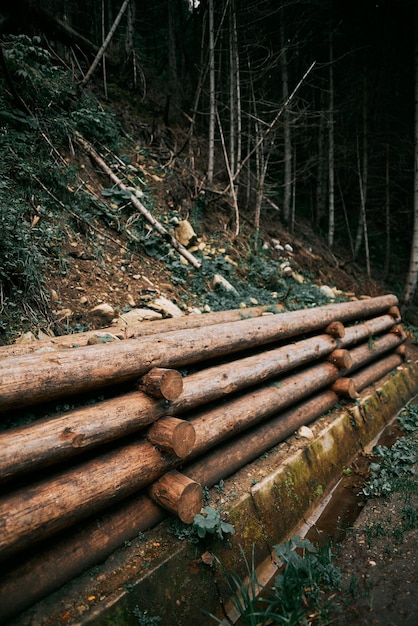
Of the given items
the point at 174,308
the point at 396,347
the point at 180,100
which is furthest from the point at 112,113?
the point at 396,347

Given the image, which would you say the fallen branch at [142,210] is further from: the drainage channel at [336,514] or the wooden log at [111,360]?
the drainage channel at [336,514]

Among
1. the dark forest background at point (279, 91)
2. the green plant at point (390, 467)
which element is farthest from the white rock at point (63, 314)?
the dark forest background at point (279, 91)

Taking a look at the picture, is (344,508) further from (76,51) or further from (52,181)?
(76,51)

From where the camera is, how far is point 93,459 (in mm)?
1933

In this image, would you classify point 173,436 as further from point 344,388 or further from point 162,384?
point 344,388

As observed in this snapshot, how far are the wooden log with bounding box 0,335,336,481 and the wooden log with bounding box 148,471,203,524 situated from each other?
15.2 inches

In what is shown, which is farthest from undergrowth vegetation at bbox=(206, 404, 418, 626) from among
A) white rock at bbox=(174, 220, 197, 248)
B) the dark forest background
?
the dark forest background

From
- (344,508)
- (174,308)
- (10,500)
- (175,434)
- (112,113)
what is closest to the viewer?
(10,500)

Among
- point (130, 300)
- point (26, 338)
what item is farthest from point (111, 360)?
point (130, 300)

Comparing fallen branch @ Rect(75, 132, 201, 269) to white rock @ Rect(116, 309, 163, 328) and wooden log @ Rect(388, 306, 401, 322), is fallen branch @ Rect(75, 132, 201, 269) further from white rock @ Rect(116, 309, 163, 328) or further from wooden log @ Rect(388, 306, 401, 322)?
wooden log @ Rect(388, 306, 401, 322)

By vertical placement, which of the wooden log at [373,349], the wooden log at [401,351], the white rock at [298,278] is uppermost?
the white rock at [298,278]

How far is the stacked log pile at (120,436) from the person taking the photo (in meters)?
1.58

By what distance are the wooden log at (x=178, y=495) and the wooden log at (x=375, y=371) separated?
3271mm

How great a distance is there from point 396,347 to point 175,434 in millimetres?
5542
